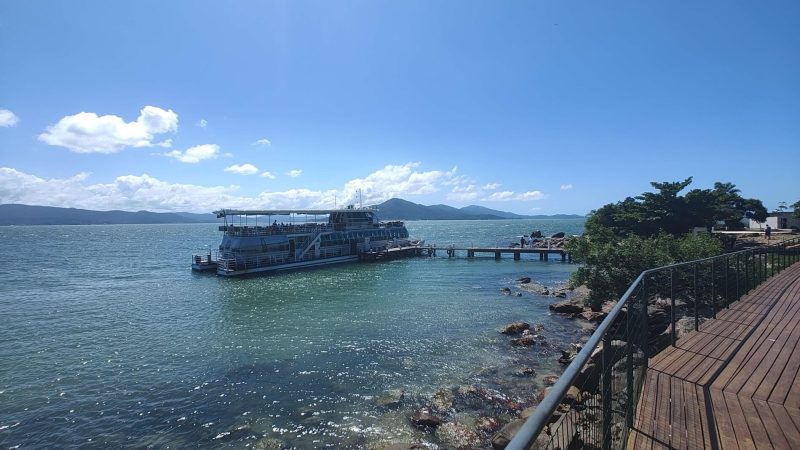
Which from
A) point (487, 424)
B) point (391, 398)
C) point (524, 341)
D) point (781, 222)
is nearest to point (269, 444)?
point (391, 398)

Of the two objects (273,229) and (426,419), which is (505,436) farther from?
(273,229)

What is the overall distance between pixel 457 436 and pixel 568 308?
53.8 ft

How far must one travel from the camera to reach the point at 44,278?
43406 mm

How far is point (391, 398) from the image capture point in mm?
13633

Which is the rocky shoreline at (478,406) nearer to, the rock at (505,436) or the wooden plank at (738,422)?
the rock at (505,436)

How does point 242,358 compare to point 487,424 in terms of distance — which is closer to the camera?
point 487,424

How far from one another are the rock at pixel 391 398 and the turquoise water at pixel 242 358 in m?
0.23

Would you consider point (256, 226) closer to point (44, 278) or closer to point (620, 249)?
point (44, 278)

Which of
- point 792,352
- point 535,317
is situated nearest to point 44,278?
point 535,317

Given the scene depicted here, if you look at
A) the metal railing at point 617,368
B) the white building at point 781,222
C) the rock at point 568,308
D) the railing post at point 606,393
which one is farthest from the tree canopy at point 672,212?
the railing post at point 606,393

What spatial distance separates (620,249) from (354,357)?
15.9 metres

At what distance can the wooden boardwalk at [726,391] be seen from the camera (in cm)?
436

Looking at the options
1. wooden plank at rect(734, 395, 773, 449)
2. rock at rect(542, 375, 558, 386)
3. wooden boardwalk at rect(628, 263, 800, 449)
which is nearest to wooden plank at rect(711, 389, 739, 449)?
wooden boardwalk at rect(628, 263, 800, 449)

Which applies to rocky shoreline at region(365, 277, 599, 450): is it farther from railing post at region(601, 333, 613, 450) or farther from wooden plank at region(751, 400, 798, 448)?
railing post at region(601, 333, 613, 450)
